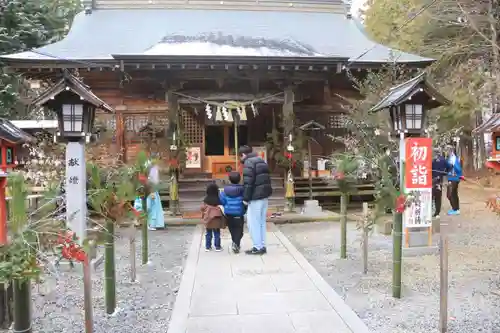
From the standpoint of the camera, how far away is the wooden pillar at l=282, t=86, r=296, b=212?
1216 centimetres

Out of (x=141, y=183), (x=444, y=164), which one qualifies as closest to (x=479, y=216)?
(x=444, y=164)

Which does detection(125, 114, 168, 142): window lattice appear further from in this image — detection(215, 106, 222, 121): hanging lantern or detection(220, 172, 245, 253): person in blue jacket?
detection(220, 172, 245, 253): person in blue jacket

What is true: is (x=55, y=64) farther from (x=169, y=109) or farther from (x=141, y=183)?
(x=141, y=183)

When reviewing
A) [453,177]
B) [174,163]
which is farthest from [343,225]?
[174,163]

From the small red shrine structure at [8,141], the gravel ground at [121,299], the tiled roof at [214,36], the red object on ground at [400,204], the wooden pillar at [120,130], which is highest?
the tiled roof at [214,36]

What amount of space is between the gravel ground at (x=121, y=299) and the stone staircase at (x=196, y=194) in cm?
461

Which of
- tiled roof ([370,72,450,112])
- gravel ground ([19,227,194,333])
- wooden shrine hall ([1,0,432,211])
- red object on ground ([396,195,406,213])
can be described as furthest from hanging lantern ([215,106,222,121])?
red object on ground ([396,195,406,213])

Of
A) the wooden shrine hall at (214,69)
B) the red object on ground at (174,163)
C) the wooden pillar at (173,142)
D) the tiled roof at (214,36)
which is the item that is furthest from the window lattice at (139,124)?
the red object on ground at (174,163)

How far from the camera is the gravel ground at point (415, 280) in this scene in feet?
15.2

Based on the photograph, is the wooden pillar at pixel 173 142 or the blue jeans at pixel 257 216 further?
the wooden pillar at pixel 173 142

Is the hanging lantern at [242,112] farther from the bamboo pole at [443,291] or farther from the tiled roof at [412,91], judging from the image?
the bamboo pole at [443,291]

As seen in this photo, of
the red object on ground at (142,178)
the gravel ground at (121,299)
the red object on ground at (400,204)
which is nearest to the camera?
the gravel ground at (121,299)

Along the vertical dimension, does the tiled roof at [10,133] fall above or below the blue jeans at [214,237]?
above

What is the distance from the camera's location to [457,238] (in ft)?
30.1
